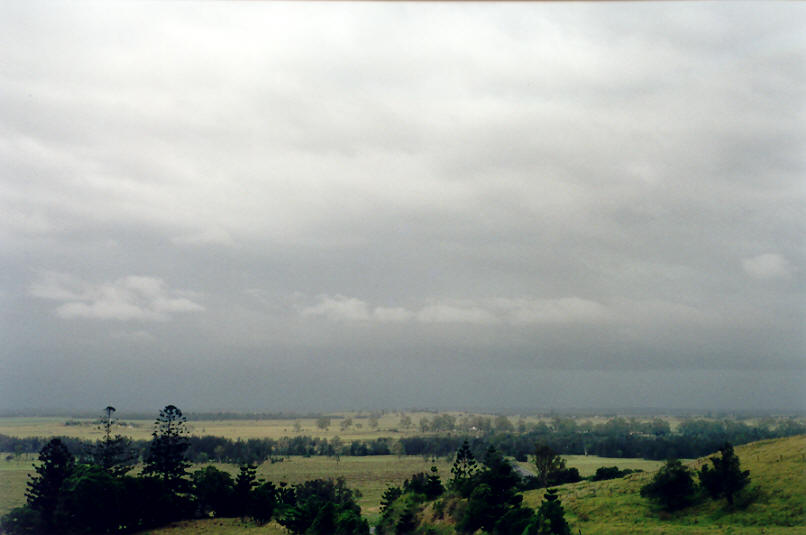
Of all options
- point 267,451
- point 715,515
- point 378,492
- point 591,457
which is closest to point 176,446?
point 378,492

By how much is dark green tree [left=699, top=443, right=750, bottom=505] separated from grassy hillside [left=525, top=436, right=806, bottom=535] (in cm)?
84

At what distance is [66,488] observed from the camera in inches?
2623

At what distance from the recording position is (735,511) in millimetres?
47625

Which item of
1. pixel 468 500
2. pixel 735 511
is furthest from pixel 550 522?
pixel 735 511

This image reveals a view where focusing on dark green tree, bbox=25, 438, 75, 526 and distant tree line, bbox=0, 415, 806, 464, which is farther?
distant tree line, bbox=0, 415, 806, 464

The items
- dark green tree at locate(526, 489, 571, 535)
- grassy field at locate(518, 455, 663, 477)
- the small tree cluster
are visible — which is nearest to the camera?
dark green tree at locate(526, 489, 571, 535)

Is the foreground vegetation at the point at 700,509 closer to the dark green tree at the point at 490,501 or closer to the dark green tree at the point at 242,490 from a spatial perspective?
the dark green tree at the point at 490,501

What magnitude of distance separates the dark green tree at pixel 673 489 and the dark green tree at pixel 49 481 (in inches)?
2277

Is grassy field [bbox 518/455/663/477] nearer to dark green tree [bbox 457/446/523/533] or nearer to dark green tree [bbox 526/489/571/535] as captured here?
dark green tree [bbox 457/446/523/533]

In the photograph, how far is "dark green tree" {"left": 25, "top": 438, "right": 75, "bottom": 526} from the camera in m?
65.6

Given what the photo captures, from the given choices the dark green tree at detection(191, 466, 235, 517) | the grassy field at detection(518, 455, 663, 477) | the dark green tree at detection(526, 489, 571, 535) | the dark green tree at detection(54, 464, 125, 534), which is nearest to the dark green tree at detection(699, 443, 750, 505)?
the dark green tree at detection(526, 489, 571, 535)

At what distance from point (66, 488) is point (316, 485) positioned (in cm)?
3316

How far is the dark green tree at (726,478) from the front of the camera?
49.0 meters

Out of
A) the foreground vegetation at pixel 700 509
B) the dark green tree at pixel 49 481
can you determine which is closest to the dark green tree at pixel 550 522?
→ the foreground vegetation at pixel 700 509
